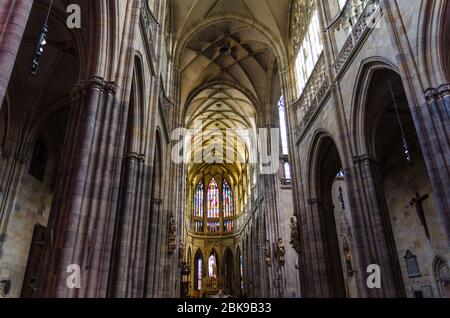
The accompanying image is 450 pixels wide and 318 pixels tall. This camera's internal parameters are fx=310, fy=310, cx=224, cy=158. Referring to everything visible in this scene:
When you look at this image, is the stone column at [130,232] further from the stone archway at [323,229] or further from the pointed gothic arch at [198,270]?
the pointed gothic arch at [198,270]

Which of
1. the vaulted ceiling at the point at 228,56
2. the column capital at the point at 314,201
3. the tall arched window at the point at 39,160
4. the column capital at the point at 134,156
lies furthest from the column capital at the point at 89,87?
the vaulted ceiling at the point at 228,56

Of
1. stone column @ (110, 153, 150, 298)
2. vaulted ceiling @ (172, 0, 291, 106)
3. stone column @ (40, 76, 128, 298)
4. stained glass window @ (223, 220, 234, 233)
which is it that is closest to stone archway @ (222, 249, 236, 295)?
stained glass window @ (223, 220, 234, 233)

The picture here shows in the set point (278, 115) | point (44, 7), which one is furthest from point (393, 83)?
point (278, 115)

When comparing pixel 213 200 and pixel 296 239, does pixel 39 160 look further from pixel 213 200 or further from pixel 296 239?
pixel 213 200

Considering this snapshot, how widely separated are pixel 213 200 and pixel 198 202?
213 centimetres

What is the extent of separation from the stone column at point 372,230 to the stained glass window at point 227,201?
3386cm

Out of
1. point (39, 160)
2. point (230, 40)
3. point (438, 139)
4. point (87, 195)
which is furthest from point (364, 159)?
point (230, 40)

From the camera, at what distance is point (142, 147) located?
10.2m

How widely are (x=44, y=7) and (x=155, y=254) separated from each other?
951 cm

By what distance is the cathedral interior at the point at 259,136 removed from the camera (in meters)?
6.12

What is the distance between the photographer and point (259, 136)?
2500 centimetres

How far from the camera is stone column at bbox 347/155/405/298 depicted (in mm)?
8305

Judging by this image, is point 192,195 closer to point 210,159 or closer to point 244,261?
point 210,159

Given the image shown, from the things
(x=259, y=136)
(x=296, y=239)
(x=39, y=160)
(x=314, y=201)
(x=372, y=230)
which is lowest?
(x=372, y=230)
